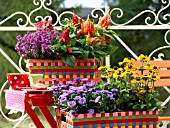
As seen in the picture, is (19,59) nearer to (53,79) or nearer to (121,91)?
(53,79)

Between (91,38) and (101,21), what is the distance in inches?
7.9

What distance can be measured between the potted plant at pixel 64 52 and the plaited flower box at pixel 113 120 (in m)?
0.32

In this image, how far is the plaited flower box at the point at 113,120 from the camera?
1747 mm

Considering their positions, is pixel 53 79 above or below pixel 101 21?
below

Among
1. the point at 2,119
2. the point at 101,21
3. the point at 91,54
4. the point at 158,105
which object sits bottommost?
the point at 2,119

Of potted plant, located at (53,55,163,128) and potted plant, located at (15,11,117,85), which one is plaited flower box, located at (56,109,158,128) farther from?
potted plant, located at (15,11,117,85)

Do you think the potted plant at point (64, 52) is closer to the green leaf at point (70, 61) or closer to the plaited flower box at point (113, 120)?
the green leaf at point (70, 61)

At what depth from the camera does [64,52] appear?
2137mm

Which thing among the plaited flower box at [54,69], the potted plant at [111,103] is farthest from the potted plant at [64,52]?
the potted plant at [111,103]

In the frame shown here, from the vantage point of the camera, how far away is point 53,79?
82.3 inches

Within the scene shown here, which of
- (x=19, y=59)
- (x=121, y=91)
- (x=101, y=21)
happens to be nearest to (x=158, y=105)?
(x=121, y=91)

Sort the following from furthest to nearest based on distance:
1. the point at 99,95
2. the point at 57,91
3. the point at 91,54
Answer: the point at 91,54, the point at 57,91, the point at 99,95

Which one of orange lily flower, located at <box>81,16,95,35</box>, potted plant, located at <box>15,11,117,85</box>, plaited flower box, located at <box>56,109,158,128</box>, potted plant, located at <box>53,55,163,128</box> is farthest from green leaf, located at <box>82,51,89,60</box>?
plaited flower box, located at <box>56,109,158,128</box>

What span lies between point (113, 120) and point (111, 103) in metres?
0.06
